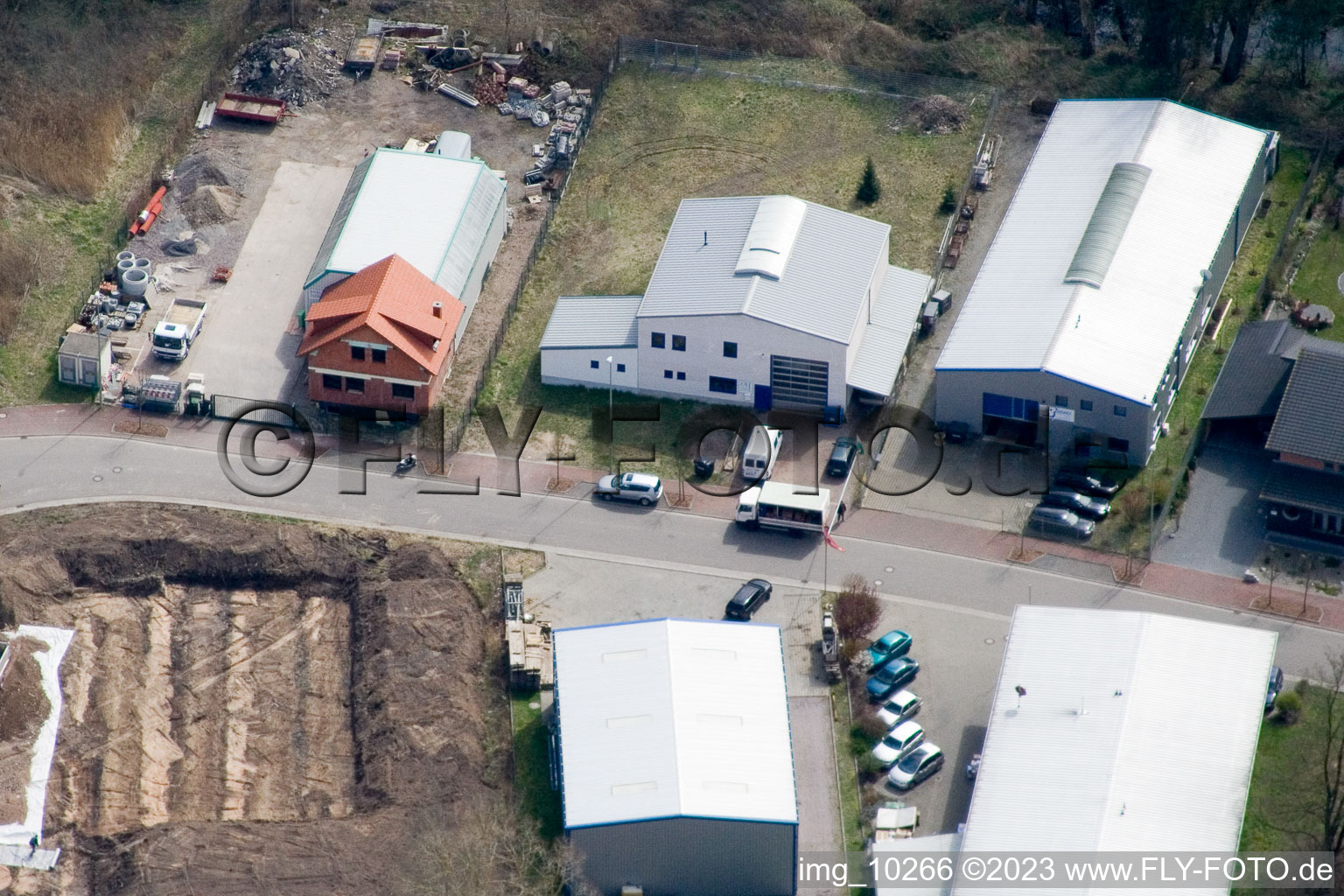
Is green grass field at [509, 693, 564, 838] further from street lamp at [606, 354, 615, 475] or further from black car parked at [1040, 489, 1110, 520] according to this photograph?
black car parked at [1040, 489, 1110, 520]

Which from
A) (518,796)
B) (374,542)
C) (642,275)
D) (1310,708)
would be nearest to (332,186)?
(642,275)

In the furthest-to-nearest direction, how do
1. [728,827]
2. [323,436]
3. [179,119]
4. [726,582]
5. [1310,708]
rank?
1. [179,119]
2. [323,436]
3. [726,582]
4. [1310,708]
5. [728,827]

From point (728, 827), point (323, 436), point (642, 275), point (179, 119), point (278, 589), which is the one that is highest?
point (179, 119)

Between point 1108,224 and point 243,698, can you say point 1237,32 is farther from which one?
point 243,698

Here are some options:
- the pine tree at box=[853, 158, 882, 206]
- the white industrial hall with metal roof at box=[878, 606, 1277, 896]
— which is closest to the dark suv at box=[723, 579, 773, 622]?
the white industrial hall with metal roof at box=[878, 606, 1277, 896]

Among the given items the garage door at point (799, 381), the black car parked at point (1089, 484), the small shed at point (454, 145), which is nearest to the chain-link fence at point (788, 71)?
the small shed at point (454, 145)

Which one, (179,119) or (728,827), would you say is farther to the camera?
(179,119)

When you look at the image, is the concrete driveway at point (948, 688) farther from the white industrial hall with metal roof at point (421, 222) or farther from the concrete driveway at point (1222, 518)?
the white industrial hall with metal roof at point (421, 222)

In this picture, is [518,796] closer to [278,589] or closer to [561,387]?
[278,589]
